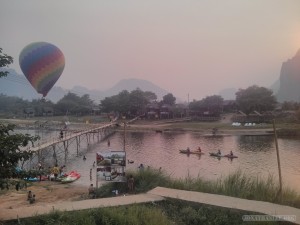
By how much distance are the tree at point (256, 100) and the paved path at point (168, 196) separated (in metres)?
90.9

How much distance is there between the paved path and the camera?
13.2m

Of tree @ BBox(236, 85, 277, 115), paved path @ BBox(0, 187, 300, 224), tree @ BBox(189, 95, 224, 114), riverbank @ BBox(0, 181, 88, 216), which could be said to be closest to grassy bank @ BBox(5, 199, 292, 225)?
paved path @ BBox(0, 187, 300, 224)

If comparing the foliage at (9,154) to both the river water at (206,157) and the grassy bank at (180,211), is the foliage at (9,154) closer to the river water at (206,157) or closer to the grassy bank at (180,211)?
the grassy bank at (180,211)

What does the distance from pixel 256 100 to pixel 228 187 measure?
298ft

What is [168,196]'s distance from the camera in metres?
15.1

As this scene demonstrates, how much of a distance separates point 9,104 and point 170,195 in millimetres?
173334

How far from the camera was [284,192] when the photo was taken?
56.0 ft

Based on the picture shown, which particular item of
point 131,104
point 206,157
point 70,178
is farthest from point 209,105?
point 70,178

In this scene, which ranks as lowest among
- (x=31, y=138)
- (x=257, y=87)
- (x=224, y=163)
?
(x=224, y=163)

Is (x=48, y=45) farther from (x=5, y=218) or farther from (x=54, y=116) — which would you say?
(x=54, y=116)

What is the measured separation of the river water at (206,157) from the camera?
43062mm

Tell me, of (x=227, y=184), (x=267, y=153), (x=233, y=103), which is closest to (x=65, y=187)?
(x=227, y=184)

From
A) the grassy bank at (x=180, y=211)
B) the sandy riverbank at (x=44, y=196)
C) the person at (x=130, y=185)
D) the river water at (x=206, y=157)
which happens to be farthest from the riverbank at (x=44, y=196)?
the grassy bank at (x=180, y=211)

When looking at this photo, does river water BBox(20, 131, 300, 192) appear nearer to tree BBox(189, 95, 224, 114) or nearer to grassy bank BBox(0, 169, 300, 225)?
grassy bank BBox(0, 169, 300, 225)
